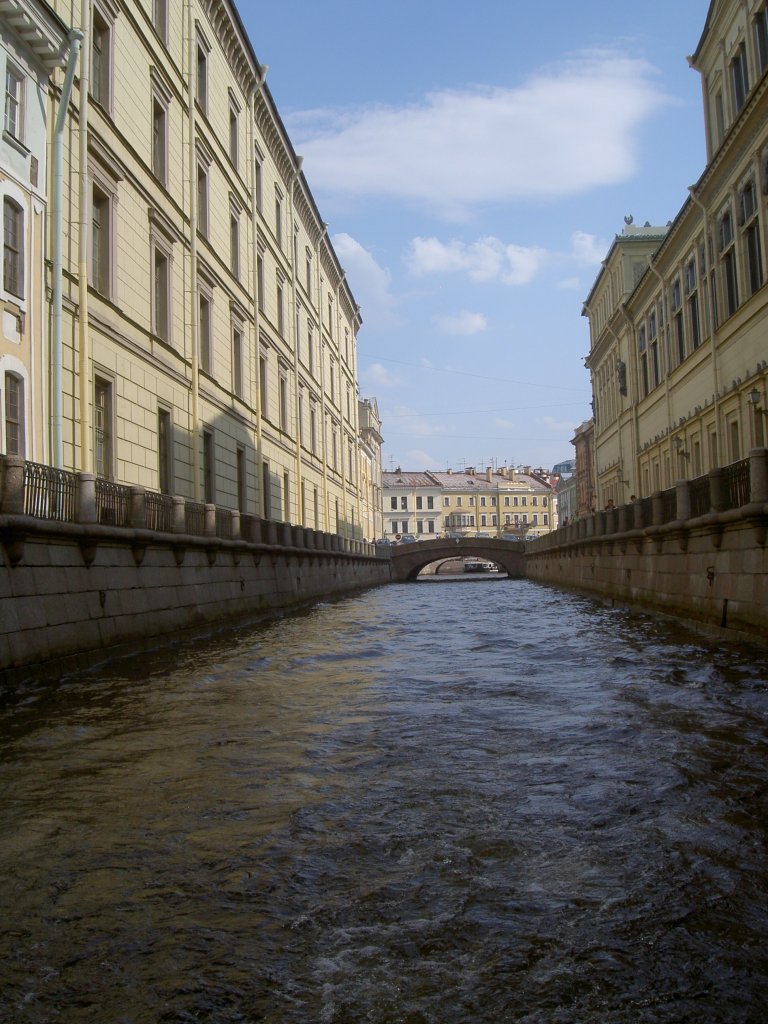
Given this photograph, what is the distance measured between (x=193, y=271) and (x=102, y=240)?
449cm

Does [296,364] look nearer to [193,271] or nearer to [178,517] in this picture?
[193,271]

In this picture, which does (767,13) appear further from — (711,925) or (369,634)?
(711,925)

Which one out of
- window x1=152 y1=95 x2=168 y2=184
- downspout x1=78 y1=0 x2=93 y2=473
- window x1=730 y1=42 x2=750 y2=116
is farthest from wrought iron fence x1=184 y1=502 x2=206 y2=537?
window x1=730 y1=42 x2=750 y2=116

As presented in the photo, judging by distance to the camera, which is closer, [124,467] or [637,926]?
[637,926]

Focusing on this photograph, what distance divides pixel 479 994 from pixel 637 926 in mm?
693

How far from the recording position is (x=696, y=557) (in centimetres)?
1547

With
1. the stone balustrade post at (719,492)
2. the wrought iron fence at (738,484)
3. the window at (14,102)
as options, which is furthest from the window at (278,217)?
the wrought iron fence at (738,484)

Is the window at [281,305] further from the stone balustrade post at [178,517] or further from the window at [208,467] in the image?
the stone balustrade post at [178,517]

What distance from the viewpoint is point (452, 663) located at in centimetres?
1080

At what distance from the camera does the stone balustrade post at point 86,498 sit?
11375mm

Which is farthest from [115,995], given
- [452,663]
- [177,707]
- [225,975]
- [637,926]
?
[452,663]

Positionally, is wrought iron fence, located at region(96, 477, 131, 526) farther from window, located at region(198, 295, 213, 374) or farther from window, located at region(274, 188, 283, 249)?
window, located at region(274, 188, 283, 249)

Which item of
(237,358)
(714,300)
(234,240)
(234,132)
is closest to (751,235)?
(714,300)

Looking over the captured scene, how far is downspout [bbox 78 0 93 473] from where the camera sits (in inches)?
586
